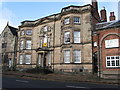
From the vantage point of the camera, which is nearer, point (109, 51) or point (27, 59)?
point (109, 51)

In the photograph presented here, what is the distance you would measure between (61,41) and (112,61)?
10.6 m

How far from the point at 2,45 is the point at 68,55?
2415 cm

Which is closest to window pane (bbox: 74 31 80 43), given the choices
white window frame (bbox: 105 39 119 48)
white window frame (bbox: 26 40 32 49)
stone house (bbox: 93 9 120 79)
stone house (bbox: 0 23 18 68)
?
stone house (bbox: 93 9 120 79)

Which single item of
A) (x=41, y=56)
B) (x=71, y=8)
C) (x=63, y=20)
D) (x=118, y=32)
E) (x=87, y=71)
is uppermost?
(x=71, y=8)

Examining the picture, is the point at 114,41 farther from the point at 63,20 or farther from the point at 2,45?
the point at 2,45

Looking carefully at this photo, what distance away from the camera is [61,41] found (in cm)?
2662

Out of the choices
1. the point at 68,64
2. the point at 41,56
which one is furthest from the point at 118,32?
the point at 41,56

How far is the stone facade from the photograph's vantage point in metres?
24.1

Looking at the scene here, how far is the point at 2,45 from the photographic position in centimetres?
3997

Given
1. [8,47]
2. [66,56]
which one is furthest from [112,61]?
[8,47]

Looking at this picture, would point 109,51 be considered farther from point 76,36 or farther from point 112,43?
point 76,36

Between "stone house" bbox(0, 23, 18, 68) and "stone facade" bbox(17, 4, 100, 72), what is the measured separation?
3111mm

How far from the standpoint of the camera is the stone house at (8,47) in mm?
36406

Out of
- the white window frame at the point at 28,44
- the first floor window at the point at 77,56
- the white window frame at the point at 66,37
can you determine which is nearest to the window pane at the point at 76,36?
the white window frame at the point at 66,37
